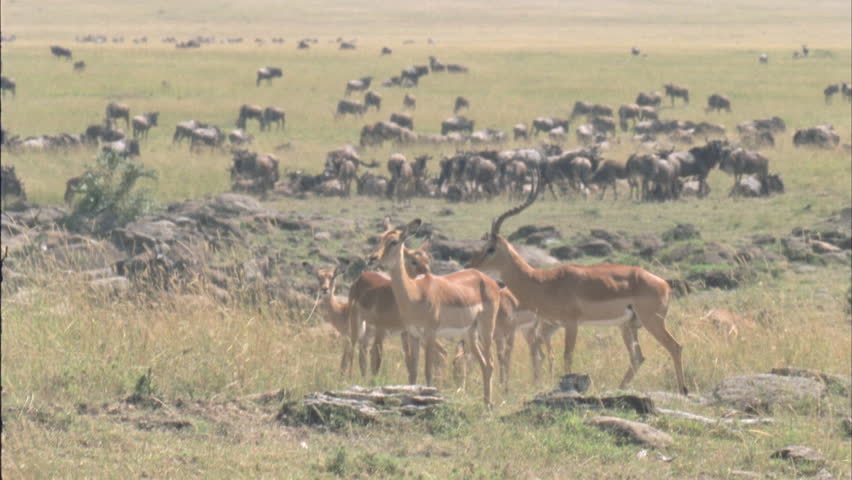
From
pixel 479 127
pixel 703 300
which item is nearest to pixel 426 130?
pixel 479 127

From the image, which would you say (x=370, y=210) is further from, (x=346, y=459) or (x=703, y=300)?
(x=346, y=459)

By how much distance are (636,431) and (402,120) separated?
103 feet

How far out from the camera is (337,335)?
1138 centimetres

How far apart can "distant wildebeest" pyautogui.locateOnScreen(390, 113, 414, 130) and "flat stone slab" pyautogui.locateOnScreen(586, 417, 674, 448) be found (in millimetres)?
31050

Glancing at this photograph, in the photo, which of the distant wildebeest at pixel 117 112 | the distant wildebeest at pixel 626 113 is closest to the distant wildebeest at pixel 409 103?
the distant wildebeest at pixel 626 113

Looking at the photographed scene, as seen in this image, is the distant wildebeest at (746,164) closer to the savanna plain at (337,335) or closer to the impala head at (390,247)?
the savanna plain at (337,335)

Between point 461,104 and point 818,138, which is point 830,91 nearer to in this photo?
point 461,104

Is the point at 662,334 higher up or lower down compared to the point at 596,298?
lower down

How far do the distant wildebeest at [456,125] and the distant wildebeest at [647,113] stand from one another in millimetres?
6804

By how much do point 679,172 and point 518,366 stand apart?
16.1 metres

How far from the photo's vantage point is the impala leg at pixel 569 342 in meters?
9.73

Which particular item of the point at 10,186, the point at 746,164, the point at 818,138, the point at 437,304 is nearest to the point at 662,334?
the point at 437,304

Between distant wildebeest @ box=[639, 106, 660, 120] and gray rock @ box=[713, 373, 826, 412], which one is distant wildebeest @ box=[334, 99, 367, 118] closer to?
distant wildebeest @ box=[639, 106, 660, 120]

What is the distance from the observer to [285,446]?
289 inches
